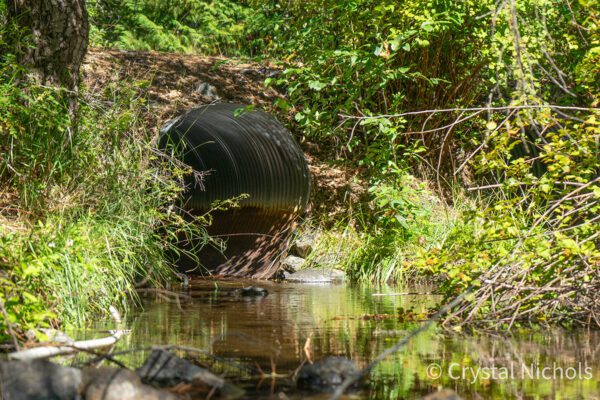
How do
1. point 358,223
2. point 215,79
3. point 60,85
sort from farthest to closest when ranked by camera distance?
point 215,79
point 358,223
point 60,85

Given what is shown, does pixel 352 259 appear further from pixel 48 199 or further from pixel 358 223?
pixel 48 199

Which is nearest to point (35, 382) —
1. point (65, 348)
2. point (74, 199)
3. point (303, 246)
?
point (65, 348)

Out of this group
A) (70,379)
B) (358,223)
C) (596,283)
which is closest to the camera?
(70,379)

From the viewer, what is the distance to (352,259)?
11.4m

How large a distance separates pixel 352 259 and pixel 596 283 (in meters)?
5.62

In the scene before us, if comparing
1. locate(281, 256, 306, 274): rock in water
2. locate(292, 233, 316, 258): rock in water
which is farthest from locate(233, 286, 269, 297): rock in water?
locate(292, 233, 316, 258): rock in water

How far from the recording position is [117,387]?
3.77 m

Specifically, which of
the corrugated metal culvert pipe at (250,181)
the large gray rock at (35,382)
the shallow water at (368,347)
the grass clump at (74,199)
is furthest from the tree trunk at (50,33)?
the large gray rock at (35,382)

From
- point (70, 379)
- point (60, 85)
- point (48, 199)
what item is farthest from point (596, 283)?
point (60, 85)

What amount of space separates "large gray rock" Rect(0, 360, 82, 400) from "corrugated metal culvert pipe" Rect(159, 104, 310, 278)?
763 cm

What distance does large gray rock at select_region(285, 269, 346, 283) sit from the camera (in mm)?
11083

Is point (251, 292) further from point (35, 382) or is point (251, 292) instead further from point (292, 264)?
point (35, 382)

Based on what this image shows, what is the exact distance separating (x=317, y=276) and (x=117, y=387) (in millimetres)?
7432

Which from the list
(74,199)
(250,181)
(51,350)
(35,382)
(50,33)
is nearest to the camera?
(35,382)
